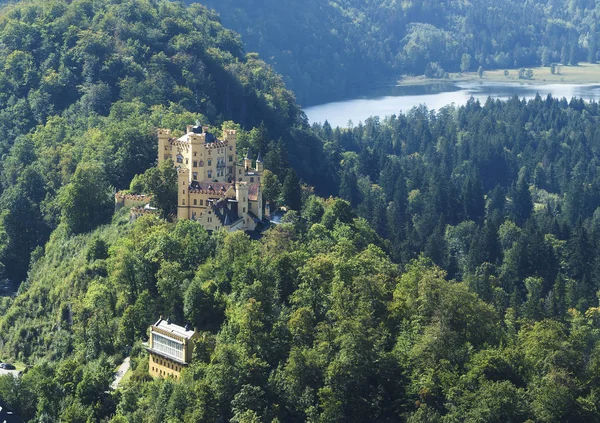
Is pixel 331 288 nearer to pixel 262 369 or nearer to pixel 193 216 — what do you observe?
pixel 262 369

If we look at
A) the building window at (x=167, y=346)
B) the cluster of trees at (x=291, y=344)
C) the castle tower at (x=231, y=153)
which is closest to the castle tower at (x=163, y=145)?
the castle tower at (x=231, y=153)

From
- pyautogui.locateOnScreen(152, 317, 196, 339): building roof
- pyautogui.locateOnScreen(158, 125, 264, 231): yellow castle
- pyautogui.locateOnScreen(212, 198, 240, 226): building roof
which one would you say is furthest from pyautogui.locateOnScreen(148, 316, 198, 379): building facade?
pyautogui.locateOnScreen(158, 125, 264, 231): yellow castle

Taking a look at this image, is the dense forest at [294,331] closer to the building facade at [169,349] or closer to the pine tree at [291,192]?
the building facade at [169,349]

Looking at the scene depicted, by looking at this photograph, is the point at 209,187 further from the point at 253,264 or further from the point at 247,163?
the point at 253,264

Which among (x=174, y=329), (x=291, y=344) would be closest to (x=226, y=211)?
(x=174, y=329)

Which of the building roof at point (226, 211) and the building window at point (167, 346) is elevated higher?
the building roof at point (226, 211)

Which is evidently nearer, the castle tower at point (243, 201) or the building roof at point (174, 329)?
the building roof at point (174, 329)

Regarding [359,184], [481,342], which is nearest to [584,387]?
[481,342]

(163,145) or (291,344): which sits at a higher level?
(163,145)
